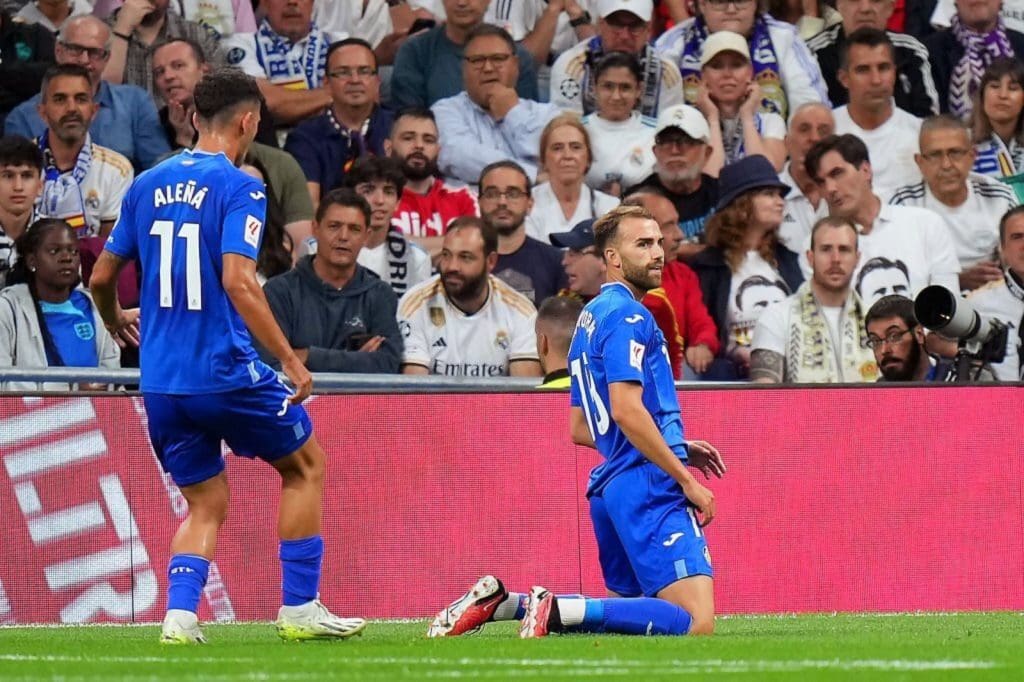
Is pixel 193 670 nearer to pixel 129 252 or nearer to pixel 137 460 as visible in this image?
pixel 129 252

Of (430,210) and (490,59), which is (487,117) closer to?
(490,59)

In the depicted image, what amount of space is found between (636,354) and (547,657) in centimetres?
152

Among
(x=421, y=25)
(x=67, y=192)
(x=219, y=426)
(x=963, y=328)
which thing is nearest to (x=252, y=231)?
(x=219, y=426)

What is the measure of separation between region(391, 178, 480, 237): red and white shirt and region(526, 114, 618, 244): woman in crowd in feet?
1.62

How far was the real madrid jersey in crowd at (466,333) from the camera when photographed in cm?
1184

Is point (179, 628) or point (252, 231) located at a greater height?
point (252, 231)

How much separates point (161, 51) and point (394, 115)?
1841 millimetres

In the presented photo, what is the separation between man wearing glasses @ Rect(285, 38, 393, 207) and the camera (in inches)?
538

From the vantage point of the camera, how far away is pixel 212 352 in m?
7.27

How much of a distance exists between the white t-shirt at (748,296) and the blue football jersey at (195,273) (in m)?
5.71

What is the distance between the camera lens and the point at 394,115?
14148 mm

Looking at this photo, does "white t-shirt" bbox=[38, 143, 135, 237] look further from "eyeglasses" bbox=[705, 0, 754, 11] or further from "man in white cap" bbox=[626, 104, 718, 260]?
"eyeglasses" bbox=[705, 0, 754, 11]

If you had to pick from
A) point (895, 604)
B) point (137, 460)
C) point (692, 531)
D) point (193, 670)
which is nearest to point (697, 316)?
point (895, 604)

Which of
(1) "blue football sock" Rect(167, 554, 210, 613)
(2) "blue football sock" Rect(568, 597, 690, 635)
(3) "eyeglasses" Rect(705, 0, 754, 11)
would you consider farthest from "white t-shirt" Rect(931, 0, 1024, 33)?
(1) "blue football sock" Rect(167, 554, 210, 613)
